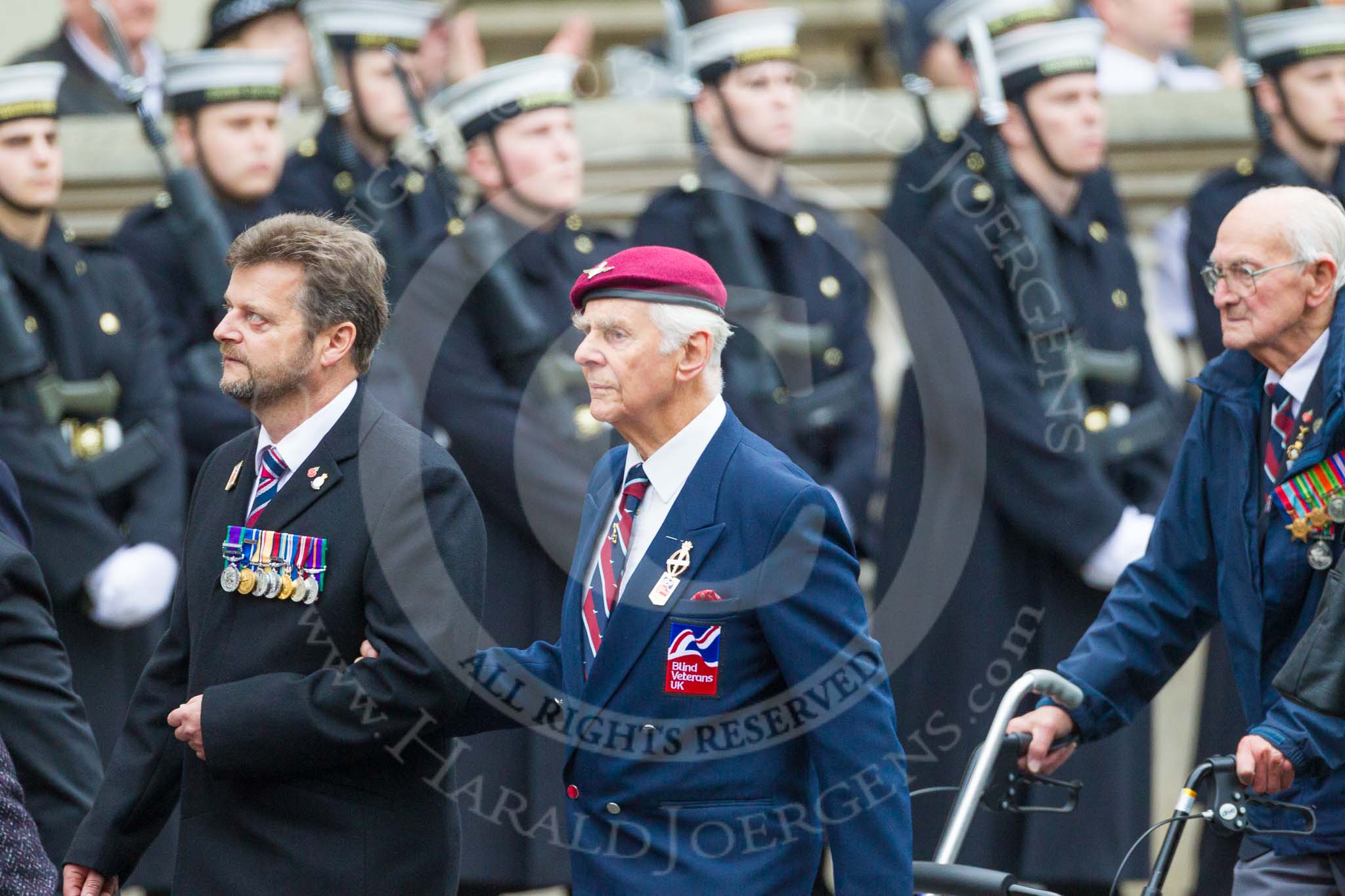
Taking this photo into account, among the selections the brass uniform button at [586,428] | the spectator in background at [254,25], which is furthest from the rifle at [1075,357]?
the spectator in background at [254,25]

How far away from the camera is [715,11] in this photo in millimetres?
7457

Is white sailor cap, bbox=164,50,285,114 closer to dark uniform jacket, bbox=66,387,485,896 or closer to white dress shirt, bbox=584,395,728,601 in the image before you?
dark uniform jacket, bbox=66,387,485,896

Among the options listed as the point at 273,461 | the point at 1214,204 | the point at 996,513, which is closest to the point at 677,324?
the point at 273,461

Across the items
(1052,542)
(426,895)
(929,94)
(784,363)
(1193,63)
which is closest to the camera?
(426,895)

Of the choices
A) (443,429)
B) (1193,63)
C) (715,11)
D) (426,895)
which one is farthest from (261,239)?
(1193,63)

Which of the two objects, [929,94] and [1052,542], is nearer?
[1052,542]

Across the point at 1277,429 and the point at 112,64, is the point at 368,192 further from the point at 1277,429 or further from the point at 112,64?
the point at 1277,429

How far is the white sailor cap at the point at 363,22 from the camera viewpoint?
716 centimetres

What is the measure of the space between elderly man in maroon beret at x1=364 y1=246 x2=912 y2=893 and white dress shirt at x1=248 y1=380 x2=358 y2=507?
39 cm

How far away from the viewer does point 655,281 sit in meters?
3.87

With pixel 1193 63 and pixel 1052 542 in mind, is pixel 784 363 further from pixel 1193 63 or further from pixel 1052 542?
pixel 1193 63

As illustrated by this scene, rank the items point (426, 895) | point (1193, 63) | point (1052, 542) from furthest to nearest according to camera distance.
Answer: point (1193, 63), point (1052, 542), point (426, 895)

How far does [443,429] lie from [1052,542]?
5.73ft

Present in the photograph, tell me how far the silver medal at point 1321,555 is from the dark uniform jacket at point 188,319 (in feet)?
11.0
